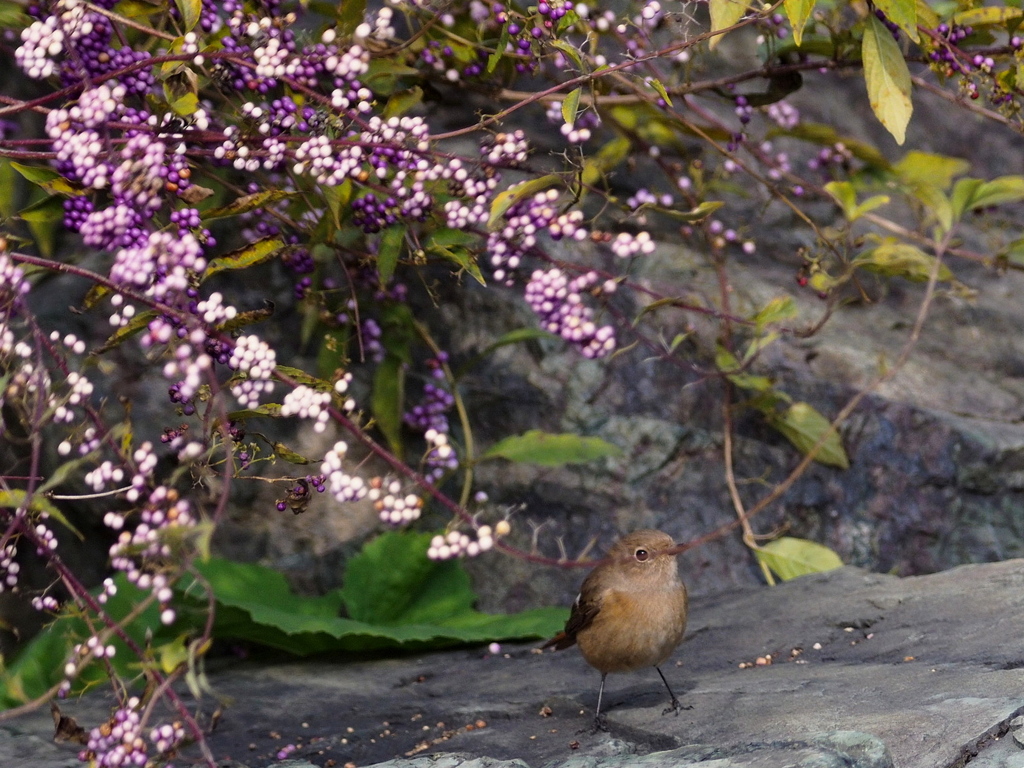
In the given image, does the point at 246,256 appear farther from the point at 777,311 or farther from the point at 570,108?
the point at 777,311

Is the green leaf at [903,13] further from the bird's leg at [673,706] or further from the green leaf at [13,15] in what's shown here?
the green leaf at [13,15]

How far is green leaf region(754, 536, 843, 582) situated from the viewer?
4762mm

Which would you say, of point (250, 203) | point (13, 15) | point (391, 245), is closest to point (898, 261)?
point (391, 245)

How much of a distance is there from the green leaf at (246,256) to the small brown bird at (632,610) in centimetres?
150

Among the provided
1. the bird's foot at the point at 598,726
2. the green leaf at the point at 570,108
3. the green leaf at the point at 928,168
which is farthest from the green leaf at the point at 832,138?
the bird's foot at the point at 598,726

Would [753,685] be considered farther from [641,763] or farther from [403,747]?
[403,747]

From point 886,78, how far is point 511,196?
1324 mm

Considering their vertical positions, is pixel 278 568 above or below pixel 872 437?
below

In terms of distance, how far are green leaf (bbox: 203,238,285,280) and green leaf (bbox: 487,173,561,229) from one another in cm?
61

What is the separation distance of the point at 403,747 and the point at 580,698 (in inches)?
25.5

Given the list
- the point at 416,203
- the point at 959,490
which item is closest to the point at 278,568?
the point at 416,203

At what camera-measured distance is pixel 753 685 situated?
11.8 feet

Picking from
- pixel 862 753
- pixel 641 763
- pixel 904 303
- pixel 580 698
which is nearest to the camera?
pixel 862 753

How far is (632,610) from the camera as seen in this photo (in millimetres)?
3832
